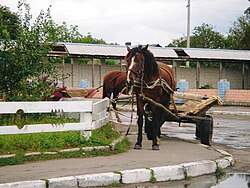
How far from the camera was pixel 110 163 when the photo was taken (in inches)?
369

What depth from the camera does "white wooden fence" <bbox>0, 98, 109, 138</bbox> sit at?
965 cm

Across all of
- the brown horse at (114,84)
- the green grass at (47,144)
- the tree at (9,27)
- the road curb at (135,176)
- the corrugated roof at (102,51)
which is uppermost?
the corrugated roof at (102,51)

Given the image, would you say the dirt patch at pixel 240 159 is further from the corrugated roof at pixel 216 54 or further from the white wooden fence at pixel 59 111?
the corrugated roof at pixel 216 54

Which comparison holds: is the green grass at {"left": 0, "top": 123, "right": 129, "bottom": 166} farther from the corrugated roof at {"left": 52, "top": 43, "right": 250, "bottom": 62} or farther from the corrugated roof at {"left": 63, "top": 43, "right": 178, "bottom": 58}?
the corrugated roof at {"left": 63, "top": 43, "right": 178, "bottom": 58}

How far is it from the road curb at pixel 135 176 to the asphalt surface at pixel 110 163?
30cm

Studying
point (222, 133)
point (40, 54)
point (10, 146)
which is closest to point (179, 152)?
point (10, 146)

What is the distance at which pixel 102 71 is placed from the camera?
123 ft

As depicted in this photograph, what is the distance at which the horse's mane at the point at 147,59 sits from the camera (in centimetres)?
1127

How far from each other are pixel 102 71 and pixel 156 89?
2581 cm

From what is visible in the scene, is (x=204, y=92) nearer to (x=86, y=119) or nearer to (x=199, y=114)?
(x=199, y=114)

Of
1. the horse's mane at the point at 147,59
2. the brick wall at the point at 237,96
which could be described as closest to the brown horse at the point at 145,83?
the horse's mane at the point at 147,59

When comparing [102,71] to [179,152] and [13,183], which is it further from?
[13,183]

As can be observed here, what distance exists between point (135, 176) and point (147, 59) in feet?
12.5

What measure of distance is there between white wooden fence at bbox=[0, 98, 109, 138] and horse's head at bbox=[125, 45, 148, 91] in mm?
1087
